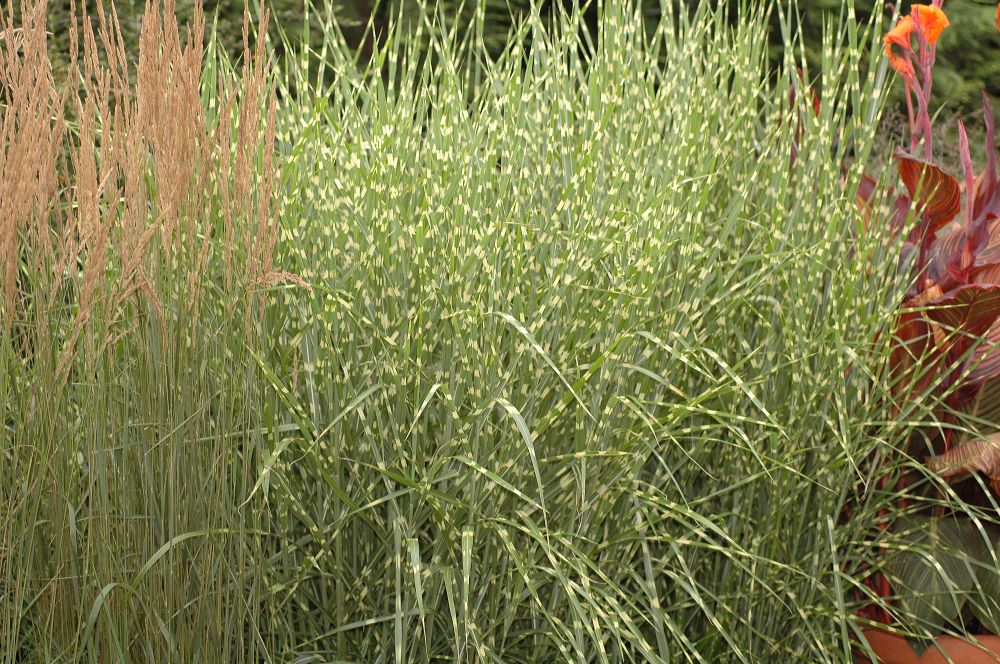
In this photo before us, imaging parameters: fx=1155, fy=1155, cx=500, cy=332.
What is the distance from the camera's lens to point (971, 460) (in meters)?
2.54

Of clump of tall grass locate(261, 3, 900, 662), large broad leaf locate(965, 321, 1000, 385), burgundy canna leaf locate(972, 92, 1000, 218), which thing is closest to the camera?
clump of tall grass locate(261, 3, 900, 662)

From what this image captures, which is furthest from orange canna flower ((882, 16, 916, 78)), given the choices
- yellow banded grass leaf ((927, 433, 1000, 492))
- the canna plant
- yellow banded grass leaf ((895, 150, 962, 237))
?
yellow banded grass leaf ((927, 433, 1000, 492))

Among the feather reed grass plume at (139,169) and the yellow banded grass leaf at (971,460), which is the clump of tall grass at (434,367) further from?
the yellow banded grass leaf at (971,460)

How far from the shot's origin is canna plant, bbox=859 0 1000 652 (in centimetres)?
254

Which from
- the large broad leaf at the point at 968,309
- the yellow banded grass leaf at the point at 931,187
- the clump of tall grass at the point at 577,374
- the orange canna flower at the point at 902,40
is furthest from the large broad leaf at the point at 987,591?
the orange canna flower at the point at 902,40

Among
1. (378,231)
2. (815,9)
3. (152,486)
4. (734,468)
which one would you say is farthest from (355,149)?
(815,9)

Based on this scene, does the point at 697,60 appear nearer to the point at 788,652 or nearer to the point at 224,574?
the point at 788,652

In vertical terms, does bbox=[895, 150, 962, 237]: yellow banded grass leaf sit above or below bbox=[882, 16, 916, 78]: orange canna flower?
below

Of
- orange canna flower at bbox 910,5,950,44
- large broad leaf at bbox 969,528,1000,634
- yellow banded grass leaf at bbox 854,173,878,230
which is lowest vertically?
large broad leaf at bbox 969,528,1000,634

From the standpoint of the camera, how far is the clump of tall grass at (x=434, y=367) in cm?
189

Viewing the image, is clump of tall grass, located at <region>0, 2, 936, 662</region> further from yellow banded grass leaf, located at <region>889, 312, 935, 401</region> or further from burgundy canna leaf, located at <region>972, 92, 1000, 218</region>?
burgundy canna leaf, located at <region>972, 92, 1000, 218</region>

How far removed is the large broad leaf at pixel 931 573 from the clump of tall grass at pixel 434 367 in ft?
0.41

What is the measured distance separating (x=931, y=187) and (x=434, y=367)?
1254 millimetres

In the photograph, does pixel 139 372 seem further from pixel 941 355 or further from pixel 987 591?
pixel 987 591
